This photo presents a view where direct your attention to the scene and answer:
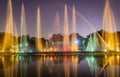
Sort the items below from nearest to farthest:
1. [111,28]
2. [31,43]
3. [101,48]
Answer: [111,28], [101,48], [31,43]

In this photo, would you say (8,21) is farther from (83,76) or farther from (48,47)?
(83,76)

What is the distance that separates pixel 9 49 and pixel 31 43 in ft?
88.0

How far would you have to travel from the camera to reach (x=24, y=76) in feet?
55.9

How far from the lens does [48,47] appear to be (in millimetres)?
62125

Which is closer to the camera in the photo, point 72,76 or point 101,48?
point 72,76

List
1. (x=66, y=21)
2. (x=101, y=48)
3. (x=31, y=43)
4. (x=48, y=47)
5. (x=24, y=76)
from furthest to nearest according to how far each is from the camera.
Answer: (x=31, y=43) < (x=48, y=47) < (x=101, y=48) < (x=66, y=21) < (x=24, y=76)

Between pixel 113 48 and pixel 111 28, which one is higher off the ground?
pixel 111 28

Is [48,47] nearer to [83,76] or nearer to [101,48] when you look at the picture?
[101,48]

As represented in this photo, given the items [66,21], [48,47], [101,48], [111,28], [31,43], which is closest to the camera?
[111,28]

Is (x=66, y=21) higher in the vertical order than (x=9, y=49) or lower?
higher

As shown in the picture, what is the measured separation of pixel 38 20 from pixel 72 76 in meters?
37.5

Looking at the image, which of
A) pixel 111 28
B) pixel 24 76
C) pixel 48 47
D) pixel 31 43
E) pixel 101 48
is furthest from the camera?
pixel 31 43

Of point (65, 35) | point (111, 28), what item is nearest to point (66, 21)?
point (65, 35)

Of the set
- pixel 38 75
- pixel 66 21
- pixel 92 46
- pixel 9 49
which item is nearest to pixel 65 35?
pixel 66 21
